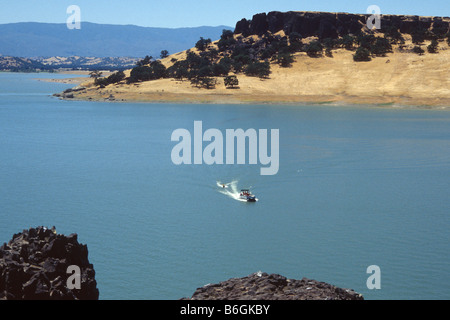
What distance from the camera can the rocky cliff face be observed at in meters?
171

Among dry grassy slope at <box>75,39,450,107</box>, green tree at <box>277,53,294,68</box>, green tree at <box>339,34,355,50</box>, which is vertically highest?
green tree at <box>339,34,355,50</box>

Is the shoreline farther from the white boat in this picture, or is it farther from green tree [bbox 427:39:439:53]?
the white boat

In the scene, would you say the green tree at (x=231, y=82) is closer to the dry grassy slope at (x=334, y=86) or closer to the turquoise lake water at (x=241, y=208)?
the dry grassy slope at (x=334, y=86)

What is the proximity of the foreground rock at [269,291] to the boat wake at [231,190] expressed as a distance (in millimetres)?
23714

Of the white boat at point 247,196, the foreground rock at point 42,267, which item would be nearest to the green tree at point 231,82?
the white boat at point 247,196

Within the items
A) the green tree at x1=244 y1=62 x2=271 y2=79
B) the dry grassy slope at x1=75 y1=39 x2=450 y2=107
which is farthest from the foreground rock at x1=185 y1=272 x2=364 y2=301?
the green tree at x1=244 y1=62 x2=271 y2=79

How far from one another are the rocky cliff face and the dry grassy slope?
20232 mm

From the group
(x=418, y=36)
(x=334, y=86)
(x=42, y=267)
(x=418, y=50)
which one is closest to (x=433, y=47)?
(x=418, y=50)

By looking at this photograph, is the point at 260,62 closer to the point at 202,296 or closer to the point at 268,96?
the point at 268,96

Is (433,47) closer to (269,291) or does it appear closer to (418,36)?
(418,36)

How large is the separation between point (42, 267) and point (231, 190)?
27.8m

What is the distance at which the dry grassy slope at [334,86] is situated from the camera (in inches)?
4963

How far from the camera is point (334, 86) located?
135 m

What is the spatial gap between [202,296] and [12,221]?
2206cm
